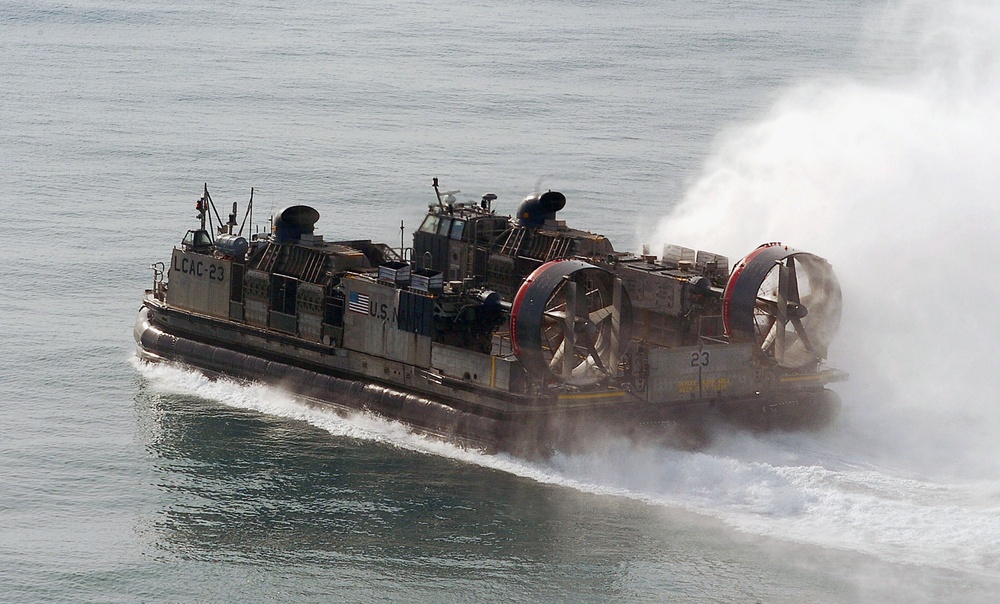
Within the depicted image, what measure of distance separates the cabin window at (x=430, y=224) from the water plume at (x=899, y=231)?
1019 centimetres

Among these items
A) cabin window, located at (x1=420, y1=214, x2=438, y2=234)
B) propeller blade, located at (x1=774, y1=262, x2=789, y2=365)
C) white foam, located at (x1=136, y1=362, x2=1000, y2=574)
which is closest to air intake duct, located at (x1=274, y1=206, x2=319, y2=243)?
cabin window, located at (x1=420, y1=214, x2=438, y2=234)

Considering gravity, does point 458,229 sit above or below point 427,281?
above

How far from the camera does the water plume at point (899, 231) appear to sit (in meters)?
41.3

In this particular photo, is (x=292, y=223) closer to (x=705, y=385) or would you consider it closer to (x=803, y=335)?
(x=705, y=385)

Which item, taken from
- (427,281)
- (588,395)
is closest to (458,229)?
(427,281)

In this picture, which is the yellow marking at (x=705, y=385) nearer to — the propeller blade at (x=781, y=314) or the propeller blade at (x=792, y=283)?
the propeller blade at (x=781, y=314)

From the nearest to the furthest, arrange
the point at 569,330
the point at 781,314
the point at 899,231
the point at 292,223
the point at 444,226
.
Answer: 1. the point at 569,330
2. the point at 781,314
3. the point at 292,223
4. the point at 444,226
5. the point at 899,231

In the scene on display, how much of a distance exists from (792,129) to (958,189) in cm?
1335

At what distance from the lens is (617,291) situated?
37.9m

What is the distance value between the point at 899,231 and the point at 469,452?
1859cm

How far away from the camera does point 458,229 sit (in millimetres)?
47031

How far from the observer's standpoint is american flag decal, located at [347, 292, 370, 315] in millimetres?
42688

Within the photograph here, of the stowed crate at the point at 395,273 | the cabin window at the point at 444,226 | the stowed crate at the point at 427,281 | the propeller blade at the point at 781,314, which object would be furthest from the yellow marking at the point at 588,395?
the cabin window at the point at 444,226

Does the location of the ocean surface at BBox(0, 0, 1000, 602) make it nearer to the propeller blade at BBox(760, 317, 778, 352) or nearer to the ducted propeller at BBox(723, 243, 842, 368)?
the ducted propeller at BBox(723, 243, 842, 368)
